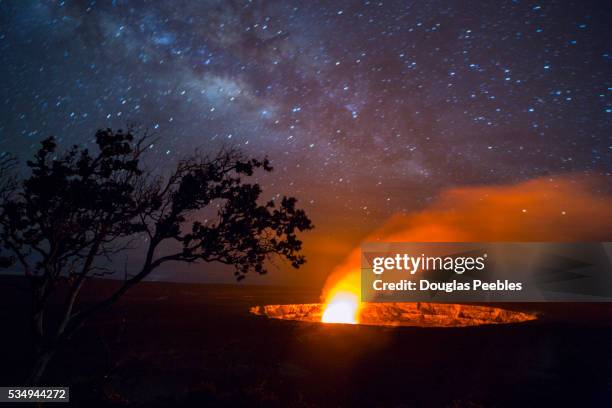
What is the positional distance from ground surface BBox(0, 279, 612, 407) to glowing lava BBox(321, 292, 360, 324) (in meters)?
13.5

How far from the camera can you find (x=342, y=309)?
37.8 metres

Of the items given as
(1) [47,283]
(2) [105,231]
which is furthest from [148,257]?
(1) [47,283]

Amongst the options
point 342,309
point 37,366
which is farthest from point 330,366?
point 342,309

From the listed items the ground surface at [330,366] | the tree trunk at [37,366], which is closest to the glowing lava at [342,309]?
the ground surface at [330,366]

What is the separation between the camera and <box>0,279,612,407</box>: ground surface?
42.8ft

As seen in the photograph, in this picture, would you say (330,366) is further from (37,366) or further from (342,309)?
(342,309)

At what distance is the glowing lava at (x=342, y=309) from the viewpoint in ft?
113

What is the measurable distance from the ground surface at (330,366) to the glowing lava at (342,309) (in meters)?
13.5

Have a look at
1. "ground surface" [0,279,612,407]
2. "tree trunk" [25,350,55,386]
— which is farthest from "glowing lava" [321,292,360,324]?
"tree trunk" [25,350,55,386]

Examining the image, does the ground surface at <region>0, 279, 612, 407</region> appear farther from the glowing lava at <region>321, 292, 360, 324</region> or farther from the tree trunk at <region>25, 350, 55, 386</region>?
the glowing lava at <region>321, 292, 360, 324</region>

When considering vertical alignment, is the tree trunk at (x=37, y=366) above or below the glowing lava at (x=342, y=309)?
above

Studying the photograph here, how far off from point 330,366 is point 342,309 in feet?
73.6

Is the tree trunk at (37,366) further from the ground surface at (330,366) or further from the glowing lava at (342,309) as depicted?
the glowing lava at (342,309)

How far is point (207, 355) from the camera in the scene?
55.1 ft
